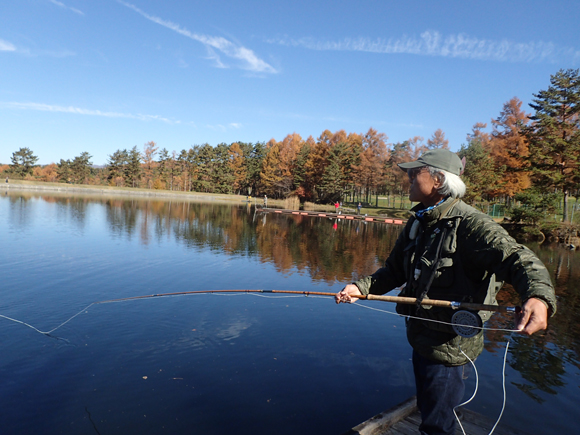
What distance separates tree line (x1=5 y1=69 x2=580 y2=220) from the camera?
3031cm

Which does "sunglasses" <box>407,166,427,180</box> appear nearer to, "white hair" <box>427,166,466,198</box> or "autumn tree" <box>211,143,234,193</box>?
"white hair" <box>427,166,466,198</box>

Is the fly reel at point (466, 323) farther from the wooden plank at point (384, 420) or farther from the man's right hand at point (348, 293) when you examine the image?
the wooden plank at point (384, 420)

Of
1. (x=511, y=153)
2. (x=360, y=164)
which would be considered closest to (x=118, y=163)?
(x=360, y=164)

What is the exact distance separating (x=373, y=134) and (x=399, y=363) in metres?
58.8

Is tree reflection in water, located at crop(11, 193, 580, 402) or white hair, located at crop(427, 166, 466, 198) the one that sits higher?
white hair, located at crop(427, 166, 466, 198)

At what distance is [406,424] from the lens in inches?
154

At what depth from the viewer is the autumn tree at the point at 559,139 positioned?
2875 centimetres

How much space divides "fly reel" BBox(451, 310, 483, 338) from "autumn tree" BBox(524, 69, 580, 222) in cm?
3232

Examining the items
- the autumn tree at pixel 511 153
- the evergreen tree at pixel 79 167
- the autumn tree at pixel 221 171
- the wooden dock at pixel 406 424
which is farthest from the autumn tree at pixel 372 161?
the evergreen tree at pixel 79 167

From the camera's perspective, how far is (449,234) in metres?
2.37

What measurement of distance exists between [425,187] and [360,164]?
5713 cm

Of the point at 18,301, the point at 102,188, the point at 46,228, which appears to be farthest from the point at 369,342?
the point at 102,188

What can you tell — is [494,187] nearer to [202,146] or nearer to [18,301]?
[18,301]

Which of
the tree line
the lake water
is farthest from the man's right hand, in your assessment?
the tree line
